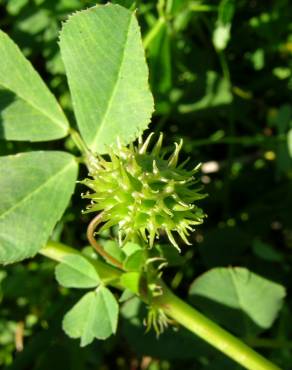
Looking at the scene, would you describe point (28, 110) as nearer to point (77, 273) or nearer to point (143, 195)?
point (77, 273)

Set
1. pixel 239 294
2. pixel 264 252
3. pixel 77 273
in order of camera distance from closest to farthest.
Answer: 1. pixel 77 273
2. pixel 239 294
3. pixel 264 252

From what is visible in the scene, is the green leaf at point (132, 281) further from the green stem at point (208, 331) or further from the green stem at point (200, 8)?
the green stem at point (200, 8)

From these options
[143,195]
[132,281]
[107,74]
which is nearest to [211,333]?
[132,281]

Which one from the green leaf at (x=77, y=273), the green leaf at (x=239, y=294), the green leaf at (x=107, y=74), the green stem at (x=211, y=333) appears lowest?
the green leaf at (x=239, y=294)

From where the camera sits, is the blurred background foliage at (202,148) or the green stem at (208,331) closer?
the green stem at (208,331)

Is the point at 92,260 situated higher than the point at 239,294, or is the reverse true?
the point at 92,260

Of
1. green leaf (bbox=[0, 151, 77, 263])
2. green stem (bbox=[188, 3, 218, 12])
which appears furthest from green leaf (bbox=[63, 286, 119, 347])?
green stem (bbox=[188, 3, 218, 12])

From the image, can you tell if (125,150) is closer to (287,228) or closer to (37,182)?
(37,182)

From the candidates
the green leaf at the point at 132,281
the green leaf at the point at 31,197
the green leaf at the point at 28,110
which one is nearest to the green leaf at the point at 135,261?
the green leaf at the point at 132,281
